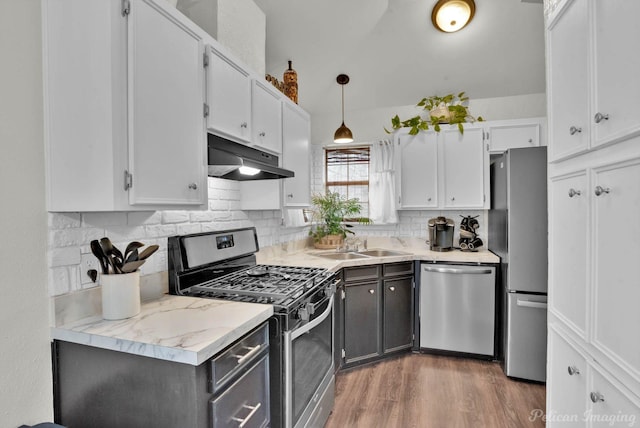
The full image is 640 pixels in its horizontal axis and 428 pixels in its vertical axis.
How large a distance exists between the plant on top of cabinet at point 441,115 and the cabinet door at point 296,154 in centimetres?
120

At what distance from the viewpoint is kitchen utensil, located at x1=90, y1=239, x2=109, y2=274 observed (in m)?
1.30

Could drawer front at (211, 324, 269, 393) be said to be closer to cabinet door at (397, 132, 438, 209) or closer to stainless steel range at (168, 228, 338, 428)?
stainless steel range at (168, 228, 338, 428)

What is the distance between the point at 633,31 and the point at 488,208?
8.13 ft

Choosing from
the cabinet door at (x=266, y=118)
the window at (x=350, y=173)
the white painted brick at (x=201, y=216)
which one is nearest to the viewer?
the white painted brick at (x=201, y=216)

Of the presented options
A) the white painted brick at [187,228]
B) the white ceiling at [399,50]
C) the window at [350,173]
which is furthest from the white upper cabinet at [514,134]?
the white painted brick at [187,228]

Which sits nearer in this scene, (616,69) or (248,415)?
(616,69)

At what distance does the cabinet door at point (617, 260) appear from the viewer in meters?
0.98

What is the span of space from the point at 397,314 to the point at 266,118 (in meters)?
2.04

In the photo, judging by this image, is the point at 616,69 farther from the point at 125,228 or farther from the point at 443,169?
the point at 443,169

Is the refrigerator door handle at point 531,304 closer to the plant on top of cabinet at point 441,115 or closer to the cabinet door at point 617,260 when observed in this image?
the cabinet door at point 617,260

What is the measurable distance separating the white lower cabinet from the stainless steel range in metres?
1.14

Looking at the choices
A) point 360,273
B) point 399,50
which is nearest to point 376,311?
point 360,273

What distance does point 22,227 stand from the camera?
121 centimetres

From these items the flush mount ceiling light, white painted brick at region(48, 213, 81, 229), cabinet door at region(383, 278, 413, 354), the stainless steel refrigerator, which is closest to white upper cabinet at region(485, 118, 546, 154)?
the stainless steel refrigerator
